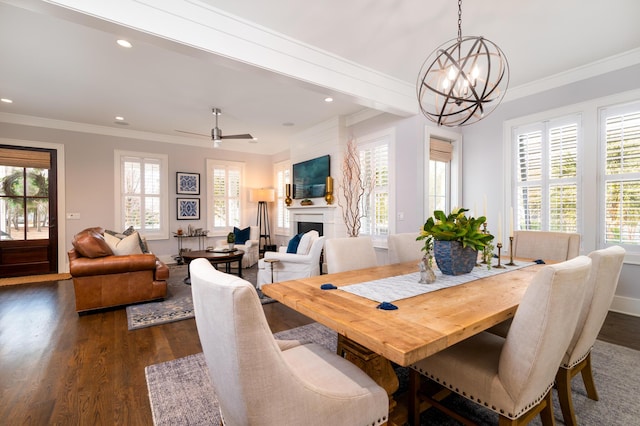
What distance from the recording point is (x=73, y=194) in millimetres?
5496

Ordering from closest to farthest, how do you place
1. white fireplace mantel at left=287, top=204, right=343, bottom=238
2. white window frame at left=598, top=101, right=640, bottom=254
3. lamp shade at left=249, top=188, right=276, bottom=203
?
white window frame at left=598, top=101, right=640, bottom=254, white fireplace mantel at left=287, top=204, right=343, bottom=238, lamp shade at left=249, top=188, right=276, bottom=203

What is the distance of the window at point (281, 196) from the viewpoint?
7219 millimetres

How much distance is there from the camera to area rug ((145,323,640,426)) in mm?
1614

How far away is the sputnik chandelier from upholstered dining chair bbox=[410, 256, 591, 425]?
1026 mm

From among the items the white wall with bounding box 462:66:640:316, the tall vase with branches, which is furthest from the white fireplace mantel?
the white wall with bounding box 462:66:640:316

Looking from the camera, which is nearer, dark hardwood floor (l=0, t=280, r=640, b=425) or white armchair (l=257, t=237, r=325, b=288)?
dark hardwood floor (l=0, t=280, r=640, b=425)

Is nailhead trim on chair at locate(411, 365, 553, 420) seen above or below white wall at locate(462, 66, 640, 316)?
below

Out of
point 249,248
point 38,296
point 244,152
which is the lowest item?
point 38,296

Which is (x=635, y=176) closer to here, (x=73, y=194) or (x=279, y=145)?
(x=279, y=145)

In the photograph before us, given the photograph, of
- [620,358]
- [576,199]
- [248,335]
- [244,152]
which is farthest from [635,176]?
[244,152]

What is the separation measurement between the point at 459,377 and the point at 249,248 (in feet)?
16.2

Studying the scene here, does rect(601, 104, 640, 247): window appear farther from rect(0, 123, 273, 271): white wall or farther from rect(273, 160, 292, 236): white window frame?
rect(0, 123, 273, 271): white wall

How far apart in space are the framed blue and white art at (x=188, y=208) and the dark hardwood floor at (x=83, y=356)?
9.79ft

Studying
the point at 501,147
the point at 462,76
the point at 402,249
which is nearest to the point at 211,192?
the point at 402,249
